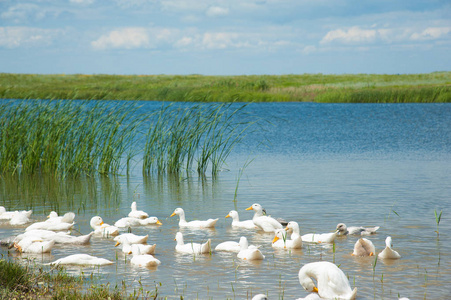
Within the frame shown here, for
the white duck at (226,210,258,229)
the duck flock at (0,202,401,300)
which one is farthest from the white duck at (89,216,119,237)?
the white duck at (226,210,258,229)

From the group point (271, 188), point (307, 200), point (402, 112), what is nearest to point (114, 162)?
point (271, 188)

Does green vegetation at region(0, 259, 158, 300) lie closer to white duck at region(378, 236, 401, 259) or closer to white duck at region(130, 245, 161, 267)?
white duck at region(130, 245, 161, 267)

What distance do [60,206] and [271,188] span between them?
203 inches

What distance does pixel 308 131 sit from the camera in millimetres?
29969

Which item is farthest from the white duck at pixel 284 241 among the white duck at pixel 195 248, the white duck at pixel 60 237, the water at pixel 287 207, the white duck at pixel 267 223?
the white duck at pixel 60 237

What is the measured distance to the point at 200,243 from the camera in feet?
27.5

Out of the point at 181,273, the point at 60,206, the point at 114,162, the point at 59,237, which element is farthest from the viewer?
the point at 114,162

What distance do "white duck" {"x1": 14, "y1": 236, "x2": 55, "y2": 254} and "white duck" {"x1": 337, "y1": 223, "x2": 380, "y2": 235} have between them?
4.46 meters

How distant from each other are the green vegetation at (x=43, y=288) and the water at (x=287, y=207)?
59 centimetres

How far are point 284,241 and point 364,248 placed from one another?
1.14 meters

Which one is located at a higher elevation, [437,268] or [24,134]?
[24,134]

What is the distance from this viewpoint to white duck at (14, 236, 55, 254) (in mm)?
7617

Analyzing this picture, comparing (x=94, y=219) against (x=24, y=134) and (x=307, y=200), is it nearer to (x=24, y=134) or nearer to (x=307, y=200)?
(x=307, y=200)

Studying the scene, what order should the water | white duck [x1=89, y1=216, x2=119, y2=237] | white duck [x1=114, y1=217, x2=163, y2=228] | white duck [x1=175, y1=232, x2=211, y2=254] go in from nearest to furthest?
the water → white duck [x1=175, y1=232, x2=211, y2=254] → white duck [x1=89, y1=216, x2=119, y2=237] → white duck [x1=114, y1=217, x2=163, y2=228]
